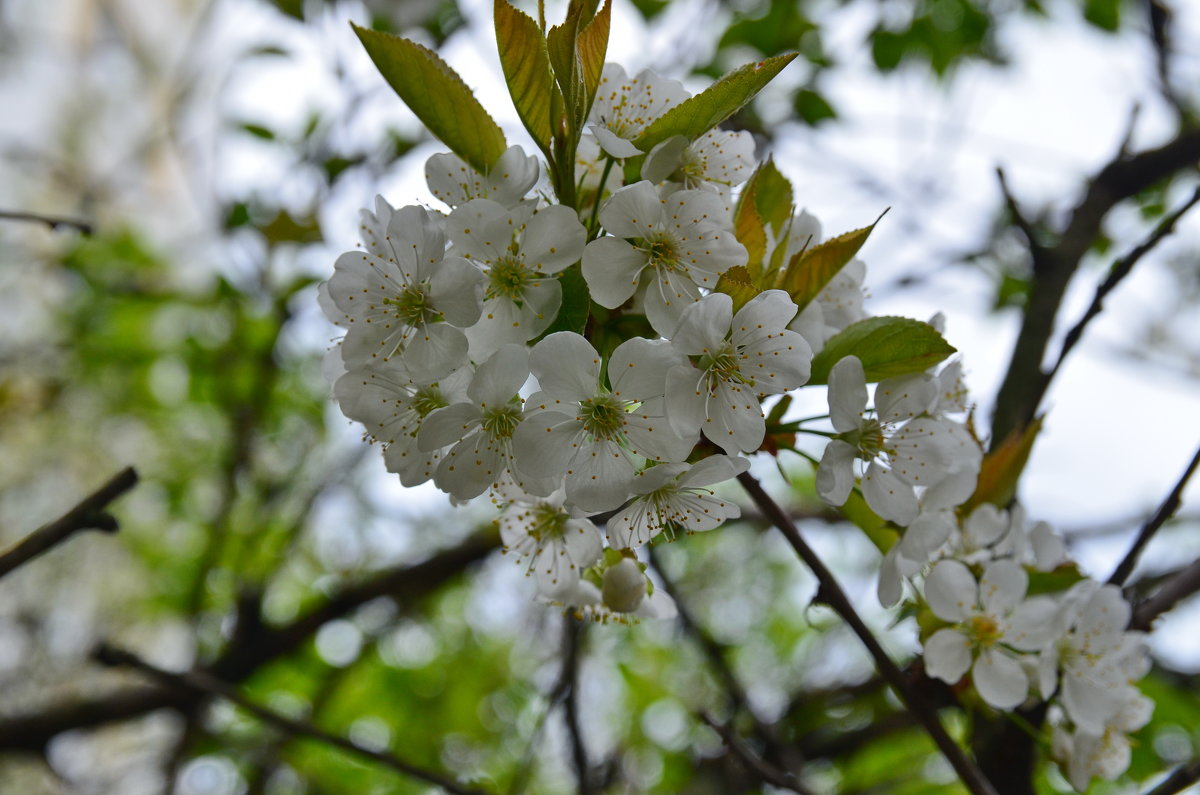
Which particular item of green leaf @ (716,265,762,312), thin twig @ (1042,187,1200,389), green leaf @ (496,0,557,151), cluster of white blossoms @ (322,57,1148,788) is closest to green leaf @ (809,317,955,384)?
cluster of white blossoms @ (322,57,1148,788)

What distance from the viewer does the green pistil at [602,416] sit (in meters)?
0.74

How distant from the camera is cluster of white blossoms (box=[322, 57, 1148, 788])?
0.74 metres

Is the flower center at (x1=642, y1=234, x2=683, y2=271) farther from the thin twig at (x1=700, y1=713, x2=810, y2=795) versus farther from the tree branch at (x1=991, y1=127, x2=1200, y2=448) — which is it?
the tree branch at (x1=991, y1=127, x2=1200, y2=448)

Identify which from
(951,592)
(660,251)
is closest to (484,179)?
(660,251)

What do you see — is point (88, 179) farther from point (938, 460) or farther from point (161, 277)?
point (938, 460)

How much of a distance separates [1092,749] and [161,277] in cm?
307

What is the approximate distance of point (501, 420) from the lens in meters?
0.76

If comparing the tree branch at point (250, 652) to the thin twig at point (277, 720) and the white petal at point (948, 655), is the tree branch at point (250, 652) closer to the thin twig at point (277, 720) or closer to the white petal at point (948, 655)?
the thin twig at point (277, 720)

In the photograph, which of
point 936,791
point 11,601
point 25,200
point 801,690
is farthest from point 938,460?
point 25,200

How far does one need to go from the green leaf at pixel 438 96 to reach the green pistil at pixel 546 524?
0.34 meters

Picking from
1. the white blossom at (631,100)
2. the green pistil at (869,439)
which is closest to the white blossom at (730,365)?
the green pistil at (869,439)

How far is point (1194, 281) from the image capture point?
3.55 meters

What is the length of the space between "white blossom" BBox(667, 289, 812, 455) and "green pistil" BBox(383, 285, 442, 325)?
8.3 inches

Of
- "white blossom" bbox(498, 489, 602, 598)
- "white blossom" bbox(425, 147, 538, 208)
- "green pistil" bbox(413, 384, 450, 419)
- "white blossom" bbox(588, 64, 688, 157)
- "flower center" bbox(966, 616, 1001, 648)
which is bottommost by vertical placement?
"flower center" bbox(966, 616, 1001, 648)
